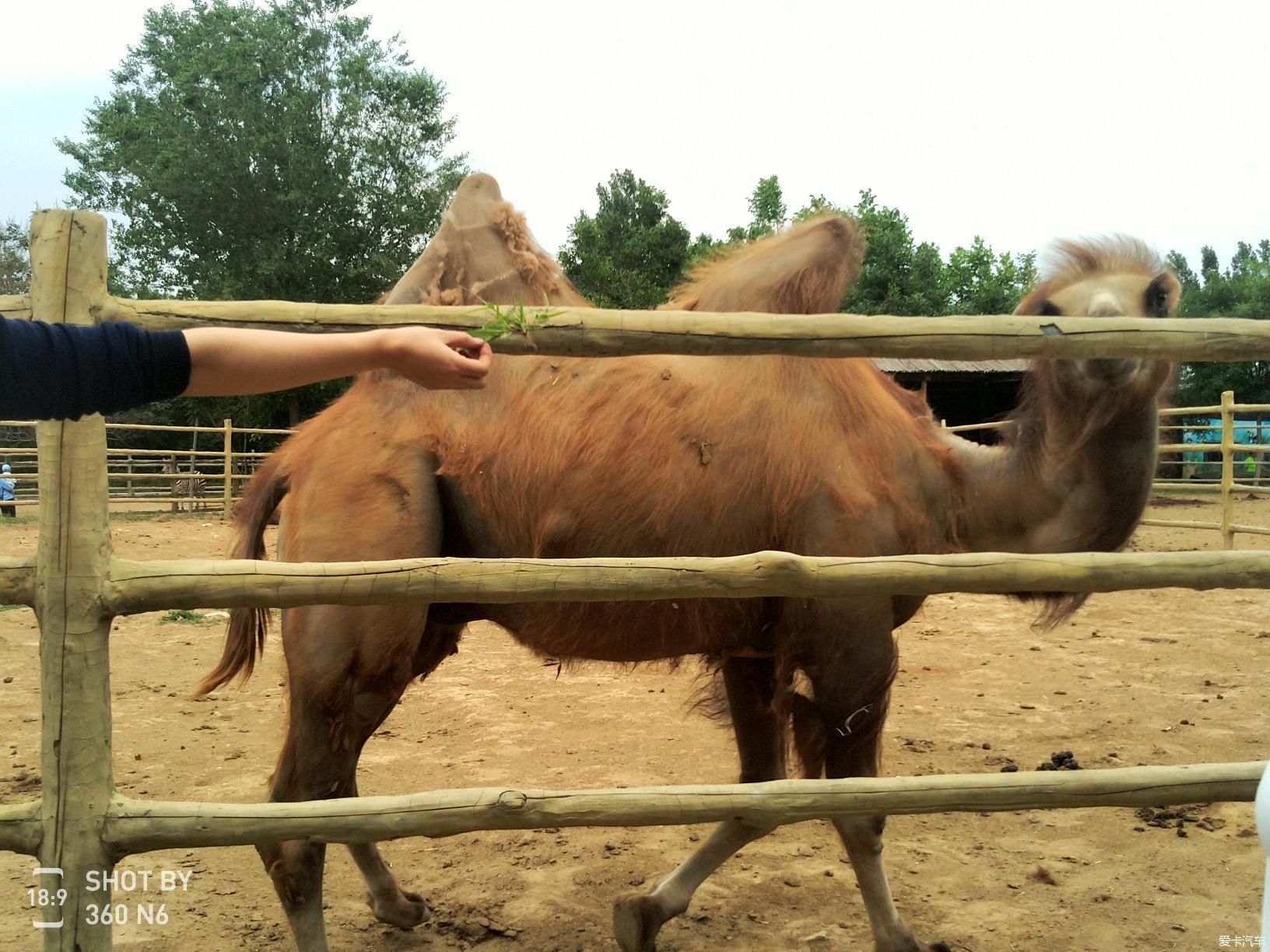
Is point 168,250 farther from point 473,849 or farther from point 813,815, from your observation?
point 813,815

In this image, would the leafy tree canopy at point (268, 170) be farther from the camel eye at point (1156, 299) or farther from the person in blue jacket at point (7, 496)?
the camel eye at point (1156, 299)

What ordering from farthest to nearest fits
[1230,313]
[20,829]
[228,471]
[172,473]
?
[1230,313], [172,473], [228,471], [20,829]

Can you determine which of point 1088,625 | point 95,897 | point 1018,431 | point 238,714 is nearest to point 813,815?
point 95,897

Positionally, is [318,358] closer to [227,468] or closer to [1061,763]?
[1061,763]

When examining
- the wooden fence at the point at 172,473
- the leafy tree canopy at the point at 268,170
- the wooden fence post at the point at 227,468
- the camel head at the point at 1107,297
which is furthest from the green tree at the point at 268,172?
the camel head at the point at 1107,297

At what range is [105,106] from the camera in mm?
26672

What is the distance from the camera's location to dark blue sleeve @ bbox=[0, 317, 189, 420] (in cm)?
144

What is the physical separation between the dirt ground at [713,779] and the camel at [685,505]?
0.33 metres

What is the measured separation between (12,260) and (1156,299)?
37735 mm

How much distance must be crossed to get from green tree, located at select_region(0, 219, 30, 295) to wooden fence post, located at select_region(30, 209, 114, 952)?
3315 cm

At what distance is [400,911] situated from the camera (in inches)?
129

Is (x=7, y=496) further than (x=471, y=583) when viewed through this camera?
Yes

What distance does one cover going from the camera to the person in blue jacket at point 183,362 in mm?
1455

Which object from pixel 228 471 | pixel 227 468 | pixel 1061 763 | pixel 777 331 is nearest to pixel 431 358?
pixel 777 331
